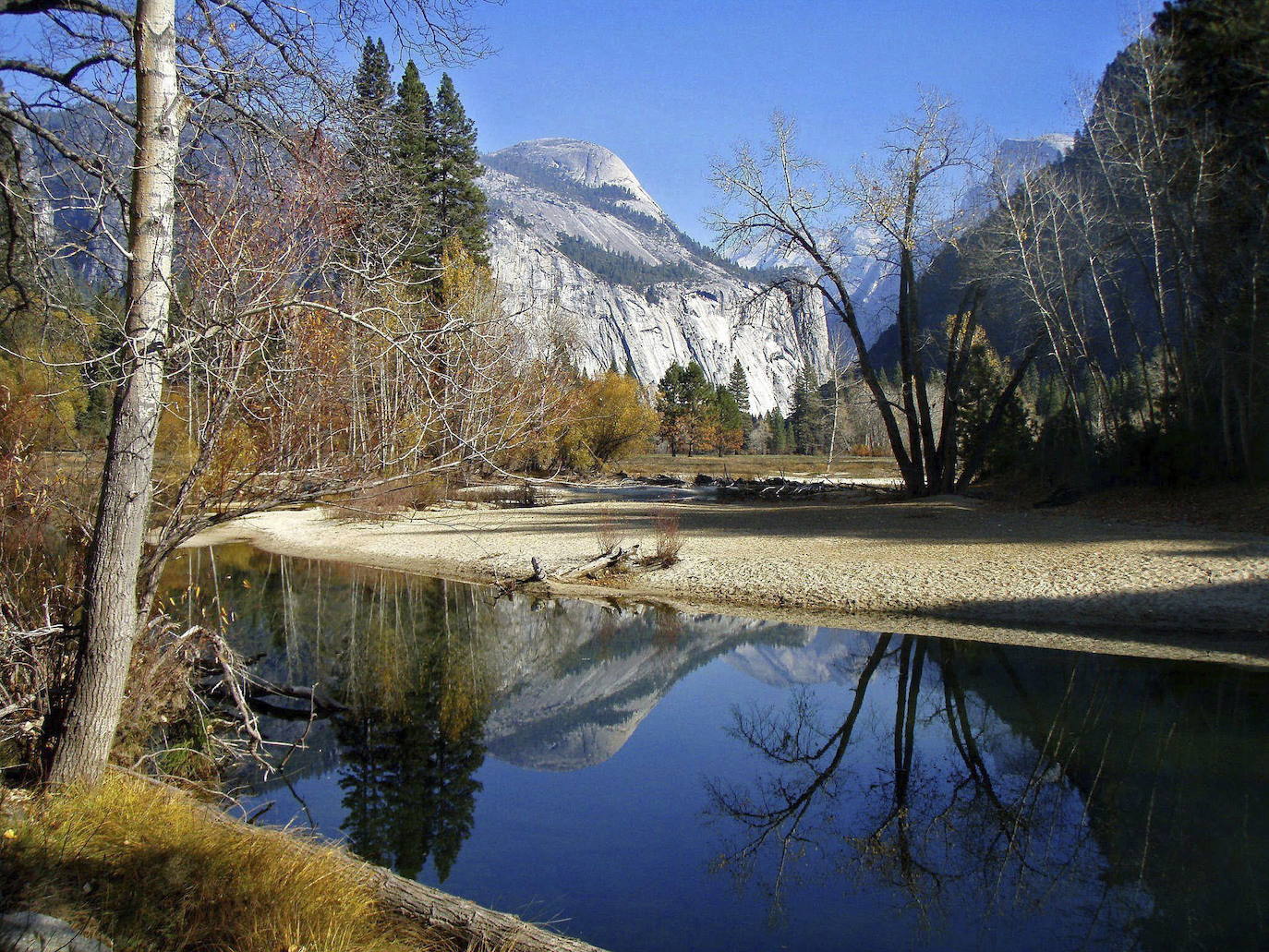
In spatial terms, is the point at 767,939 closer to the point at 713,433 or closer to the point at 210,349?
the point at 210,349

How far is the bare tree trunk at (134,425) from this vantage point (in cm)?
417

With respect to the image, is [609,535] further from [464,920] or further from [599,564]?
[464,920]

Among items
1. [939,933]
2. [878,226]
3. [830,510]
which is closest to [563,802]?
[939,933]

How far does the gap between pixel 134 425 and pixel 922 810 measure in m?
6.29

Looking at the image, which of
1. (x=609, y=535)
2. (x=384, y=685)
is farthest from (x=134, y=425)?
(x=609, y=535)

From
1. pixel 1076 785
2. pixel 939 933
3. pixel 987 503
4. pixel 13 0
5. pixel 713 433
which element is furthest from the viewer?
pixel 713 433

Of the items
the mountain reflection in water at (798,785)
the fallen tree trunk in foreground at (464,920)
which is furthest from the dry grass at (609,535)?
the fallen tree trunk in foreground at (464,920)

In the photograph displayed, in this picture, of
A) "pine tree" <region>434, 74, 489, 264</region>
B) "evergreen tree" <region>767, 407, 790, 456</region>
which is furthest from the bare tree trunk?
"evergreen tree" <region>767, 407, 790, 456</region>

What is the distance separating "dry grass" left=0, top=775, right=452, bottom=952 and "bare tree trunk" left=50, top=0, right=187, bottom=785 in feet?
1.11

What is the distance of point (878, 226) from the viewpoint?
24.2m

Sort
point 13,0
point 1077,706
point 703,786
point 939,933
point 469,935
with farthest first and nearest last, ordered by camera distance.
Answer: point 1077,706, point 703,786, point 939,933, point 13,0, point 469,935

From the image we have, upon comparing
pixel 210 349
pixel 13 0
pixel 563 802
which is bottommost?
pixel 563 802

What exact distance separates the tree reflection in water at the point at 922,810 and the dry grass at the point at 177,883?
9.39 ft

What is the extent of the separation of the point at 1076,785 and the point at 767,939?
143 inches
